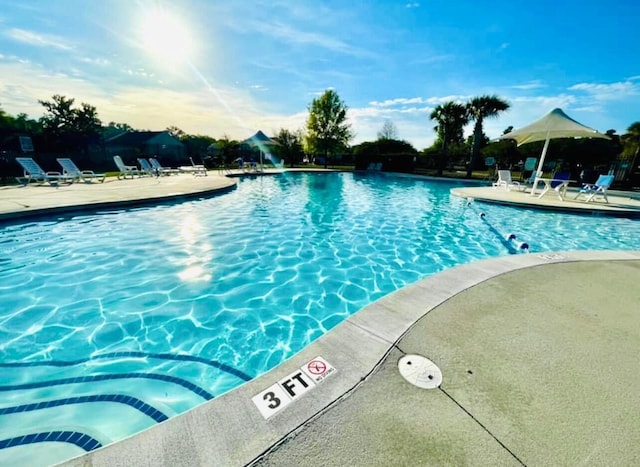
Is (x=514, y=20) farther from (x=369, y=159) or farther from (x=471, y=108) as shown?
(x=369, y=159)

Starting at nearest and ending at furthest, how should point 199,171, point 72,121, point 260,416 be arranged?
point 260,416, point 199,171, point 72,121

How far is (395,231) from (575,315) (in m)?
4.97

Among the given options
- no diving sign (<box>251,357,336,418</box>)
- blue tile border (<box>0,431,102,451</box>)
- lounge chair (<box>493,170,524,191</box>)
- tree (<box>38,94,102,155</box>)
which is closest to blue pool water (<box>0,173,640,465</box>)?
blue tile border (<box>0,431,102,451</box>)

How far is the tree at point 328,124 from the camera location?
98.6ft

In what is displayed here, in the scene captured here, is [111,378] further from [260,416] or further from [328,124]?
[328,124]

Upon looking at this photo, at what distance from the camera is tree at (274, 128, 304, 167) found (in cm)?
3441

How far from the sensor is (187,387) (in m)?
2.47

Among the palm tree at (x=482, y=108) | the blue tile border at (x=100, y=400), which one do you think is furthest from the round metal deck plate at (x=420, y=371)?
the palm tree at (x=482, y=108)

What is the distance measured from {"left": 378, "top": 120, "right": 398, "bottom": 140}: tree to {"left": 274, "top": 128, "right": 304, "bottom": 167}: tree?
2198 cm

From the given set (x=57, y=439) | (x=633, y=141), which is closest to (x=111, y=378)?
(x=57, y=439)

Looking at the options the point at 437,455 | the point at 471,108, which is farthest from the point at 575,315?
the point at 471,108

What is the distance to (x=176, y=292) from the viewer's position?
3.94 meters

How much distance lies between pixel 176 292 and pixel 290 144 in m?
33.4

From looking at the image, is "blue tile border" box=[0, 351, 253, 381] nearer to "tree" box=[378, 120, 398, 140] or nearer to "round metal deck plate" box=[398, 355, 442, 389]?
"round metal deck plate" box=[398, 355, 442, 389]
